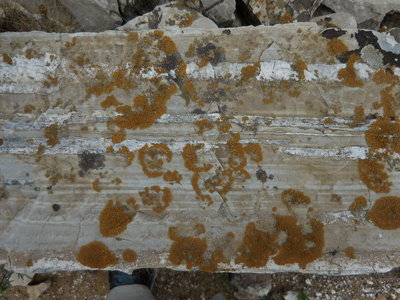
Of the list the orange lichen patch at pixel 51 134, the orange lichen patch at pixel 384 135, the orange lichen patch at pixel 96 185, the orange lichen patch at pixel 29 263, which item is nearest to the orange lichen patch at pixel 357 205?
the orange lichen patch at pixel 384 135

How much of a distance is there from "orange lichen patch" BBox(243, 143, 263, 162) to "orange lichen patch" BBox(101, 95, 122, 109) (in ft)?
4.03

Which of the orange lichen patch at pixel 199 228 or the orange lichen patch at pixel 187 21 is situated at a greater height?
the orange lichen patch at pixel 187 21

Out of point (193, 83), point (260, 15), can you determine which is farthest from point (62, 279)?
point (260, 15)

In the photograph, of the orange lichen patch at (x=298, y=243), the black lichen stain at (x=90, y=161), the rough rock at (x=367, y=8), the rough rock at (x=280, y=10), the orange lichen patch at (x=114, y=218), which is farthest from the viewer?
the rough rock at (x=367, y=8)

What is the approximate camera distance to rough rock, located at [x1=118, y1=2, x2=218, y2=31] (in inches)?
144

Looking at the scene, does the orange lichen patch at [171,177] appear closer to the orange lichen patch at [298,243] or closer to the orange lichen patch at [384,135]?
the orange lichen patch at [298,243]

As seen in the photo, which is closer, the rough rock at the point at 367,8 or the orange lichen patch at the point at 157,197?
the orange lichen patch at the point at 157,197

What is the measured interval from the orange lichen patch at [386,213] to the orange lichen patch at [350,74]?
1.04 metres

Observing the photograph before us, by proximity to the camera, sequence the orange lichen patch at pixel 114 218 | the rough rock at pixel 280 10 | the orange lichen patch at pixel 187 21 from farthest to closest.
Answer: the rough rock at pixel 280 10 → the orange lichen patch at pixel 187 21 → the orange lichen patch at pixel 114 218

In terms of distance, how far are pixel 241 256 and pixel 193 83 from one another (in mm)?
1587

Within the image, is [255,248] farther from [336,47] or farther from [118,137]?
[336,47]

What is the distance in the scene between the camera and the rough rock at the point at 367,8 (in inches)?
172

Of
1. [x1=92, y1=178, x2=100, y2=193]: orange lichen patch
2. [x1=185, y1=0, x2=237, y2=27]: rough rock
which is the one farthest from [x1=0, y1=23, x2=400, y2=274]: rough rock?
[x1=185, y1=0, x2=237, y2=27]: rough rock

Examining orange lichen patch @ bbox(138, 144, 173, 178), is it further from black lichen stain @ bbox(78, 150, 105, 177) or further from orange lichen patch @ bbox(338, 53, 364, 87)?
orange lichen patch @ bbox(338, 53, 364, 87)
